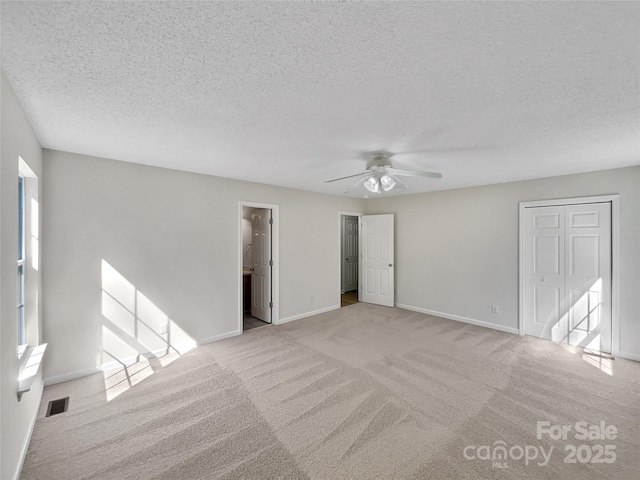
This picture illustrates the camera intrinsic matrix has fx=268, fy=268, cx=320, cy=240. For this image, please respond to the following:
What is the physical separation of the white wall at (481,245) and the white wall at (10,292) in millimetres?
5331

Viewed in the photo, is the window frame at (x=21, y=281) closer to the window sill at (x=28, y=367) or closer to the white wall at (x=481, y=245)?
the window sill at (x=28, y=367)

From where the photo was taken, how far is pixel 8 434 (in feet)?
5.00

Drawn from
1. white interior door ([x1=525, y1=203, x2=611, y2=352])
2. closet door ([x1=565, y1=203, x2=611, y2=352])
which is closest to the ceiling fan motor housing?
white interior door ([x1=525, y1=203, x2=611, y2=352])

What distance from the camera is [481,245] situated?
4566 mm

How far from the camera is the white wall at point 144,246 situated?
2762 mm

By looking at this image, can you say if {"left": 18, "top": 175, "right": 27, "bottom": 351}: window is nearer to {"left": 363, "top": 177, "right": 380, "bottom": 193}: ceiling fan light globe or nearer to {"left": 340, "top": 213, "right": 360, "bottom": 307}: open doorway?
{"left": 363, "top": 177, "right": 380, "bottom": 193}: ceiling fan light globe

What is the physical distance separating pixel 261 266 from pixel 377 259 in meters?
2.57

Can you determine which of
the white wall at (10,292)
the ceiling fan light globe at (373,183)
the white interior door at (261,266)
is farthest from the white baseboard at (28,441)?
the ceiling fan light globe at (373,183)

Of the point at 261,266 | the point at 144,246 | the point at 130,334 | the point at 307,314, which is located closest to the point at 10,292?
the point at 144,246

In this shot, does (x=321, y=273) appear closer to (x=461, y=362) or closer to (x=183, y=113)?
(x=461, y=362)

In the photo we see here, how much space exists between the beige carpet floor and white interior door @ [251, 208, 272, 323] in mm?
1217

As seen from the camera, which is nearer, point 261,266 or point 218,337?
point 218,337

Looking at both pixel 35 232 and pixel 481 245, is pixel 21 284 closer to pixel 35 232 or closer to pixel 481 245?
pixel 35 232

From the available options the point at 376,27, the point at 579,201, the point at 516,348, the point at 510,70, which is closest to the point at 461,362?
the point at 516,348
